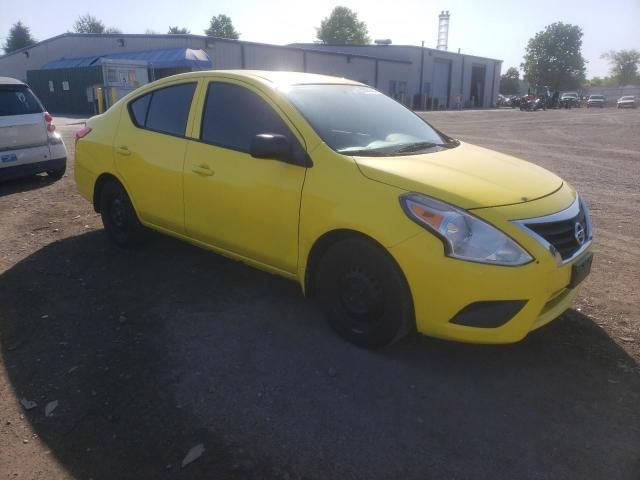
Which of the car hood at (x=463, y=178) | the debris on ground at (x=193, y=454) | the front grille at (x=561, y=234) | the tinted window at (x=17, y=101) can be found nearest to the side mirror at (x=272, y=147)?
the car hood at (x=463, y=178)

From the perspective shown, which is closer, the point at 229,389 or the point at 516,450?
the point at 516,450

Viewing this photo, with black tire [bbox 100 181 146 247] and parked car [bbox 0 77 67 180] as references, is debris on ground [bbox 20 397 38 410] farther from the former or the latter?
parked car [bbox 0 77 67 180]

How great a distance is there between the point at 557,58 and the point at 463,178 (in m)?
98.6

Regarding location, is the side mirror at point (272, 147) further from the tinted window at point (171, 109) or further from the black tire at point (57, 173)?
the black tire at point (57, 173)

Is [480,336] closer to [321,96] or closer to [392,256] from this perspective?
[392,256]

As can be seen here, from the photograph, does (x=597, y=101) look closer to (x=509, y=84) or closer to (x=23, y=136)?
(x=509, y=84)

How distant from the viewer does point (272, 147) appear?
3.29 meters

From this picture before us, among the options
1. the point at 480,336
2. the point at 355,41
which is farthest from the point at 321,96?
the point at 355,41

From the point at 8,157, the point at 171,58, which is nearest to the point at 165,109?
the point at 8,157

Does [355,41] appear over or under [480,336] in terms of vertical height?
over

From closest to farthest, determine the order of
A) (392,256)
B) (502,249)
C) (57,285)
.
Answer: (502,249), (392,256), (57,285)

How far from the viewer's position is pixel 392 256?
2938 millimetres

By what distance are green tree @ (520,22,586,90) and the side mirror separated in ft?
315

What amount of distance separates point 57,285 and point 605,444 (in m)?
4.06
